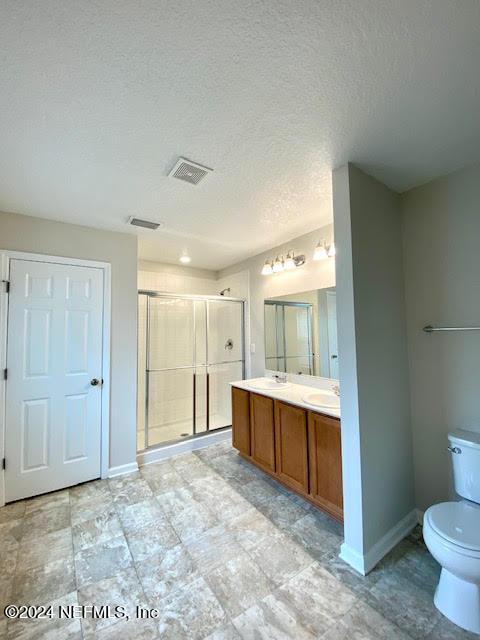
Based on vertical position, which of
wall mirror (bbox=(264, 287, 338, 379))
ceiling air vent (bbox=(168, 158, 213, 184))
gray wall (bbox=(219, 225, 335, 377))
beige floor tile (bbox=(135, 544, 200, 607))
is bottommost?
beige floor tile (bbox=(135, 544, 200, 607))

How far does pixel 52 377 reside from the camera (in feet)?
7.64

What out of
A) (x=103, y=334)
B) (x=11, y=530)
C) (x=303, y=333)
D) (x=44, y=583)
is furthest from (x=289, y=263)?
(x=11, y=530)

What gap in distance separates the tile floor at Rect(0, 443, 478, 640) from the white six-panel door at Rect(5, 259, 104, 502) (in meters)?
0.26

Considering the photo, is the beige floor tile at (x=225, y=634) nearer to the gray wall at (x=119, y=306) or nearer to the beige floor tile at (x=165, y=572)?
the beige floor tile at (x=165, y=572)

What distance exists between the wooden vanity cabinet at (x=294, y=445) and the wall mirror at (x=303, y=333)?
62 centimetres

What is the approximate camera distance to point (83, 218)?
93.2 inches

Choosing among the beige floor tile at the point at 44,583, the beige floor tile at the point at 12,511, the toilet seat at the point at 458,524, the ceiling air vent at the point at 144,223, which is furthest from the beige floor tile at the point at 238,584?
the ceiling air vent at the point at 144,223

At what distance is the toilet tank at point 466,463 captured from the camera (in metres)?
1.49

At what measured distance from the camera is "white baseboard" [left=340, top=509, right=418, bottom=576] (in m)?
1.50

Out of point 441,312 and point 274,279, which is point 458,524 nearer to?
point 441,312

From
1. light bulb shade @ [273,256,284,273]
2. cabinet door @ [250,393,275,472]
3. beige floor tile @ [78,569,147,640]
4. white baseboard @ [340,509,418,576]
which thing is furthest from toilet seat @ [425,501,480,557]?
light bulb shade @ [273,256,284,273]

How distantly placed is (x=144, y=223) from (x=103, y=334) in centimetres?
113

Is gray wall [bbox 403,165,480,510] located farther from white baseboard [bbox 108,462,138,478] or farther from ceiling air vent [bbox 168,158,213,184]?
white baseboard [bbox 108,462,138,478]

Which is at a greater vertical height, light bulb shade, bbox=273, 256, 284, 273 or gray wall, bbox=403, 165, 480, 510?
light bulb shade, bbox=273, 256, 284, 273
